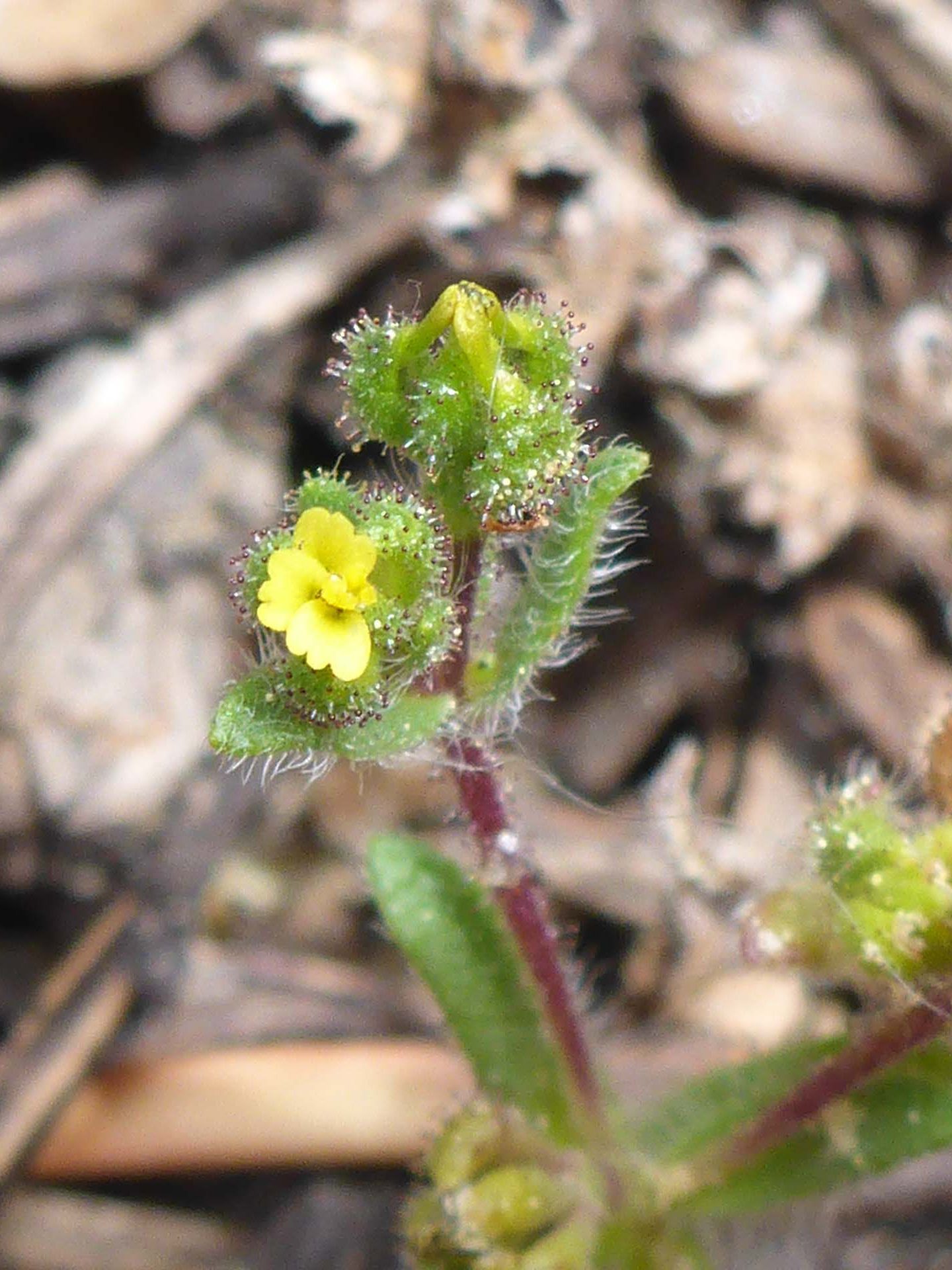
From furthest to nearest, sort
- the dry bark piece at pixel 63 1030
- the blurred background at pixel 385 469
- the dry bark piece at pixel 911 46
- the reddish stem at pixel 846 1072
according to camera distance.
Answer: the dry bark piece at pixel 911 46 < the blurred background at pixel 385 469 < the dry bark piece at pixel 63 1030 < the reddish stem at pixel 846 1072

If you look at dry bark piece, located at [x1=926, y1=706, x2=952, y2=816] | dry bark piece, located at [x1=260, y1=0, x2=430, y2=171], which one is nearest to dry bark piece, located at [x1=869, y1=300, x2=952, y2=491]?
dry bark piece, located at [x1=260, y1=0, x2=430, y2=171]

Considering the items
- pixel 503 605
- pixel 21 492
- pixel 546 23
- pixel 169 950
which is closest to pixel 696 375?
pixel 546 23

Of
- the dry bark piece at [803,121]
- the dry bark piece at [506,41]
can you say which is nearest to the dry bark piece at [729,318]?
the dry bark piece at [803,121]

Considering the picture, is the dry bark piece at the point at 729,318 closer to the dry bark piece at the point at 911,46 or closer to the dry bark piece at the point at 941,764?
the dry bark piece at the point at 911,46

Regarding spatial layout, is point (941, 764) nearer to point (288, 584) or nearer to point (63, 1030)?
point (288, 584)

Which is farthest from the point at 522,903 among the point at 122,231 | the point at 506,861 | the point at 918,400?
the point at 122,231

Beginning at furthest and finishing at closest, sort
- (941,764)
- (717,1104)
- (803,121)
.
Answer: (803,121) < (717,1104) < (941,764)
